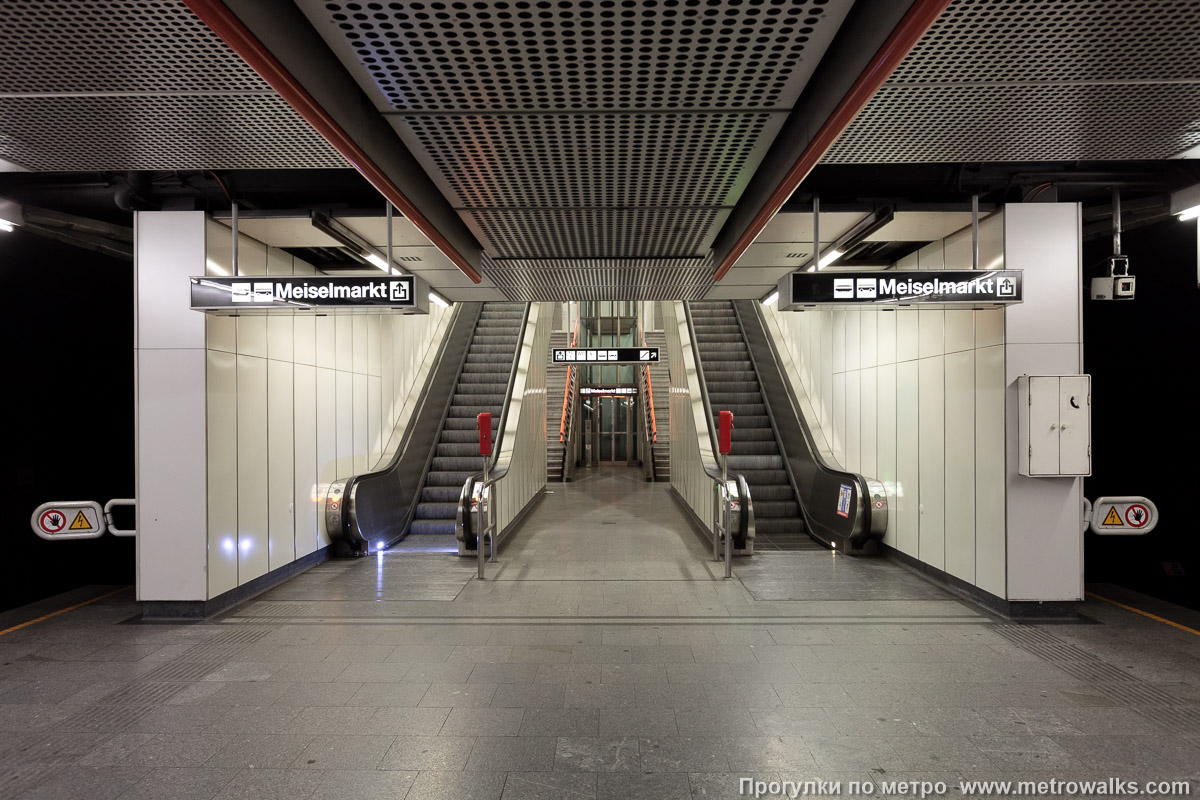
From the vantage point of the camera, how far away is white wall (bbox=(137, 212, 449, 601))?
15.3 feet

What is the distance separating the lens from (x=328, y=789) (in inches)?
99.3

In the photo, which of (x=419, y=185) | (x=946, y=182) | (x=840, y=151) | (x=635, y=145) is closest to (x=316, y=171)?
(x=419, y=185)

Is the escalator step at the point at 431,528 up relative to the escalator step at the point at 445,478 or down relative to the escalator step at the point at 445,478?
down

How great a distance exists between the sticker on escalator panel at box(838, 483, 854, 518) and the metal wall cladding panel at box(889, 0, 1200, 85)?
15.0 feet

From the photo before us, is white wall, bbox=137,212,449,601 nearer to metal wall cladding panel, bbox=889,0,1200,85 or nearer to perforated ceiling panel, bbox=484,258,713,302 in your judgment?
perforated ceiling panel, bbox=484,258,713,302

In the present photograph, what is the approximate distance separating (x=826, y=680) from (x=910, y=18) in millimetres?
3242

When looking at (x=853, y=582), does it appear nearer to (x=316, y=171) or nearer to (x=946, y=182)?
(x=946, y=182)

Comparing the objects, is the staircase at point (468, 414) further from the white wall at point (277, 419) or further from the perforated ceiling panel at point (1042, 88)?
the perforated ceiling panel at point (1042, 88)

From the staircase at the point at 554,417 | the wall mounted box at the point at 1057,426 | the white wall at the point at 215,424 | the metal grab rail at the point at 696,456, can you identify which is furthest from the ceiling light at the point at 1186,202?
the staircase at the point at 554,417

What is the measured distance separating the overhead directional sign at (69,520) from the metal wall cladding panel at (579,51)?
4.27 metres

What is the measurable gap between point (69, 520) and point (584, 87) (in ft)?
16.8

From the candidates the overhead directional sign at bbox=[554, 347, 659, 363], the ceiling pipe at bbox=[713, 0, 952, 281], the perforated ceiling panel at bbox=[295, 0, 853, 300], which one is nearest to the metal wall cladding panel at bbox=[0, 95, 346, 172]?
the perforated ceiling panel at bbox=[295, 0, 853, 300]

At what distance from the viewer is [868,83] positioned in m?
2.11

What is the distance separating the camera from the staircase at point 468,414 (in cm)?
797
